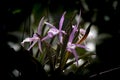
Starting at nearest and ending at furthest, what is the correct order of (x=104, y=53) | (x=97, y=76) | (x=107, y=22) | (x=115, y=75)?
(x=97, y=76) < (x=115, y=75) < (x=104, y=53) < (x=107, y=22)

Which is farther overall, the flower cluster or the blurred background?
the blurred background

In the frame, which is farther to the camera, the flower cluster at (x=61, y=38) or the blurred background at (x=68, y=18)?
the blurred background at (x=68, y=18)

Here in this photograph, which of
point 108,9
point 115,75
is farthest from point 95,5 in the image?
point 115,75

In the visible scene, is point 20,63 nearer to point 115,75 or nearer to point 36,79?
point 36,79

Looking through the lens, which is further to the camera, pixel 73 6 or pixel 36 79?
pixel 73 6

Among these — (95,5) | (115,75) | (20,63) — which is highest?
(95,5)

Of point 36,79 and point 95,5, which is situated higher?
point 95,5

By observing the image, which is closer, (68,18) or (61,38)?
(61,38)

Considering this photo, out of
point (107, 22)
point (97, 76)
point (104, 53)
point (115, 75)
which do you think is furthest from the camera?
point (107, 22)
